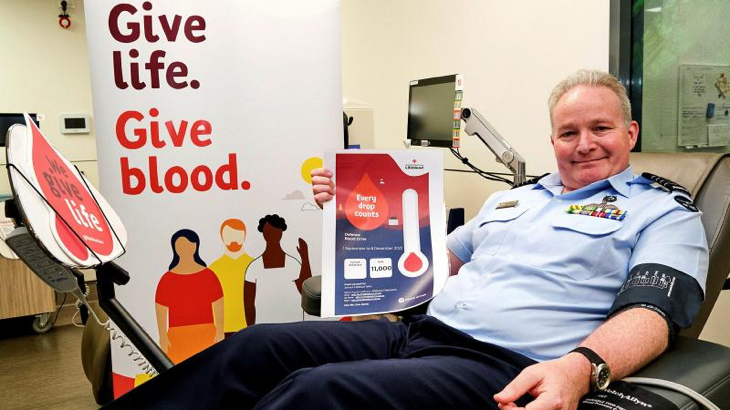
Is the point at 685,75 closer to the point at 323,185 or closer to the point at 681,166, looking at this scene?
the point at 681,166

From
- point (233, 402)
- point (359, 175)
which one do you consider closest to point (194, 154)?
point (359, 175)

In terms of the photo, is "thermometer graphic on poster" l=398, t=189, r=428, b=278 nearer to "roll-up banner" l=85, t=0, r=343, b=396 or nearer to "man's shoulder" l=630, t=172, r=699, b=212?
"man's shoulder" l=630, t=172, r=699, b=212

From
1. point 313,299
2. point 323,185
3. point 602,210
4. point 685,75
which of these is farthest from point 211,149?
point 685,75

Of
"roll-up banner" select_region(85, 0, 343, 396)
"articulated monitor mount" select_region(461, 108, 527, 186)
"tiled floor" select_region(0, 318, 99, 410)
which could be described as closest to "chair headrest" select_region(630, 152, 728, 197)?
"articulated monitor mount" select_region(461, 108, 527, 186)

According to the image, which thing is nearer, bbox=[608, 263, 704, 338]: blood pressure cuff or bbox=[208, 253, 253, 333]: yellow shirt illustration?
bbox=[608, 263, 704, 338]: blood pressure cuff

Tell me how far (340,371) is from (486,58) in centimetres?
219

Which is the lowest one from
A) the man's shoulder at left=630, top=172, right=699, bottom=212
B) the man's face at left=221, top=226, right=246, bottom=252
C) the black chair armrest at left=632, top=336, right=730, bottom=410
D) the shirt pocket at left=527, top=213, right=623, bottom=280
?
the black chair armrest at left=632, top=336, right=730, bottom=410

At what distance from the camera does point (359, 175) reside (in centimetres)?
154

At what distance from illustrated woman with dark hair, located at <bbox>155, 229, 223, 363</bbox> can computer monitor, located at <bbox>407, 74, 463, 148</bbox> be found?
112 cm

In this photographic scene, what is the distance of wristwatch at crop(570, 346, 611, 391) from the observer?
94 centimetres

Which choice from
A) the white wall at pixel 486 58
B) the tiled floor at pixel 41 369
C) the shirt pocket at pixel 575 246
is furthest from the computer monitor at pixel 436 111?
the tiled floor at pixel 41 369

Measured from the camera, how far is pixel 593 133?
54.6 inches

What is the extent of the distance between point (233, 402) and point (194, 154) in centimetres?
110

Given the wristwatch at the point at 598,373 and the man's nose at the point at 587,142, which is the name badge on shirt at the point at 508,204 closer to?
the man's nose at the point at 587,142
